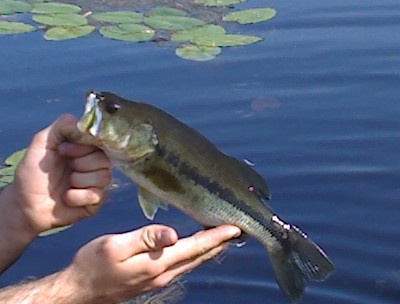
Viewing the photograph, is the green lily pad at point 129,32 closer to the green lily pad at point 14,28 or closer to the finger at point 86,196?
the green lily pad at point 14,28

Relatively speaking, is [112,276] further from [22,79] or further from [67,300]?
[22,79]

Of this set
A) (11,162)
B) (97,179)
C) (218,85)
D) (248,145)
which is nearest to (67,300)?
(97,179)

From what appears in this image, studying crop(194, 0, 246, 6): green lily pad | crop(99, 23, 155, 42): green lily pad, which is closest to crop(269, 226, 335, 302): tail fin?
crop(99, 23, 155, 42): green lily pad

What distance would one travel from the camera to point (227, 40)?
6.12 meters

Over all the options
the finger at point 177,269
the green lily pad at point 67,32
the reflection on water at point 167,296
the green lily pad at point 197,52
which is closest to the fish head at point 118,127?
the finger at point 177,269

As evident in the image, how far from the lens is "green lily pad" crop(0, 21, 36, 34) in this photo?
6.17 m

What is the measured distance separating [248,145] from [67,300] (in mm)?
2277

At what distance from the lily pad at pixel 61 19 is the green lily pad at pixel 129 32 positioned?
0.51 ft

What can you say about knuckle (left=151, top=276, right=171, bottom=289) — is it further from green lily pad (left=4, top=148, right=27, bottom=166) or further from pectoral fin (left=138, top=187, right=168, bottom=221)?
green lily pad (left=4, top=148, right=27, bottom=166)

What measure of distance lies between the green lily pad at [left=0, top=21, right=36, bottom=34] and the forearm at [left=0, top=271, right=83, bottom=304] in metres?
3.18

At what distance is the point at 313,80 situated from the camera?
19.0ft

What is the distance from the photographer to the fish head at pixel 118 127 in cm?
262

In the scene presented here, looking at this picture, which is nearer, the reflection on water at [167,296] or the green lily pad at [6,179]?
the reflection on water at [167,296]

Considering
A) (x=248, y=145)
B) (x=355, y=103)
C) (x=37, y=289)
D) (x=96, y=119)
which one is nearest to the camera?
(x=96, y=119)
